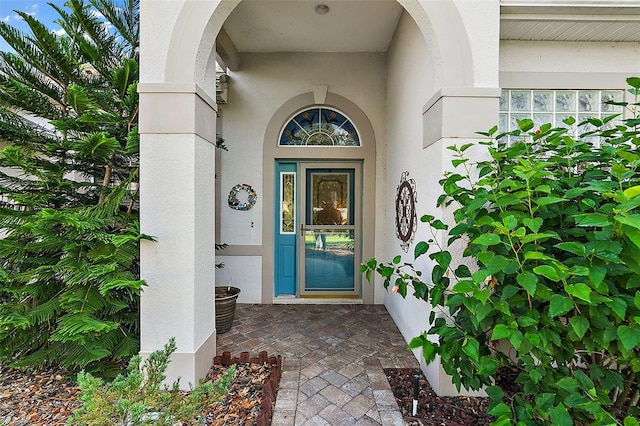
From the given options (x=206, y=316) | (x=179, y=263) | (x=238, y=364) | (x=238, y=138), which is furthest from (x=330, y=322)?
(x=238, y=138)

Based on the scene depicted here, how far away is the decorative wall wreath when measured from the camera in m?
4.79

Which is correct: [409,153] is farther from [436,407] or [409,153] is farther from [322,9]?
[436,407]

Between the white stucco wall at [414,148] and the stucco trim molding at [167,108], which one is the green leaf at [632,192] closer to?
the white stucco wall at [414,148]

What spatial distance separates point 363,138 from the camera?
477cm

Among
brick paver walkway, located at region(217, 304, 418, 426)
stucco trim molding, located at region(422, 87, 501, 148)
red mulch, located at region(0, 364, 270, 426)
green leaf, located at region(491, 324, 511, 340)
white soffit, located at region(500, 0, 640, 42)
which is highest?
white soffit, located at region(500, 0, 640, 42)

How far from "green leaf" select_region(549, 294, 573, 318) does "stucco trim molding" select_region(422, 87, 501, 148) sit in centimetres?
140

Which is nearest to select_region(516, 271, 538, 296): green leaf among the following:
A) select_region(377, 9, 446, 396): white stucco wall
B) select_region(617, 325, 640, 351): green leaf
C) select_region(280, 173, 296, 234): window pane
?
select_region(617, 325, 640, 351): green leaf

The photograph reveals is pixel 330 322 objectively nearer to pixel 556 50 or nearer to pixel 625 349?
pixel 625 349

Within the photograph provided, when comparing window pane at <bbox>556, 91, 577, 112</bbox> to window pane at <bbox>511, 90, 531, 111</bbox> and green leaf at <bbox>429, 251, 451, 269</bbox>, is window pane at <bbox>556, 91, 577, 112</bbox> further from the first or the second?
green leaf at <bbox>429, 251, 451, 269</bbox>

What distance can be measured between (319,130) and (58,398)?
416 centimetres

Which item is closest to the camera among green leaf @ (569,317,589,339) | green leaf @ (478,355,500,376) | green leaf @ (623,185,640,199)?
green leaf @ (623,185,640,199)

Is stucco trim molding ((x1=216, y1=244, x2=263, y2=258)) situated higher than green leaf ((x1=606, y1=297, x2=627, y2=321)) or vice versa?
green leaf ((x1=606, y1=297, x2=627, y2=321))

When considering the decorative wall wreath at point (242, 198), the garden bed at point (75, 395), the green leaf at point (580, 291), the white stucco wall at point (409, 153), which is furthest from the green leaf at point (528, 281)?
the decorative wall wreath at point (242, 198)

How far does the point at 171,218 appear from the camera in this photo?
2598 mm
